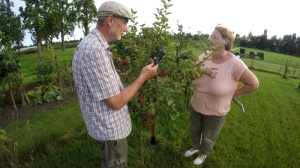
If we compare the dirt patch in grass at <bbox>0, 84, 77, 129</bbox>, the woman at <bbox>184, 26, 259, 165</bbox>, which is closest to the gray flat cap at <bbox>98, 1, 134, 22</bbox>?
→ the woman at <bbox>184, 26, 259, 165</bbox>

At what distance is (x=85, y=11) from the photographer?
1138 inches

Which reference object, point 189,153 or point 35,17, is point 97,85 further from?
point 35,17

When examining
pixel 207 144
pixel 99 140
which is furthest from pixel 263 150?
pixel 99 140

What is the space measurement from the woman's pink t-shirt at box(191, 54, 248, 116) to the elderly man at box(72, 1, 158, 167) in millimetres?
1226

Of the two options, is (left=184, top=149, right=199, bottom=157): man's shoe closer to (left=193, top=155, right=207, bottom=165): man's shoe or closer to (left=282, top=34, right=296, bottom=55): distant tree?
(left=193, top=155, right=207, bottom=165): man's shoe

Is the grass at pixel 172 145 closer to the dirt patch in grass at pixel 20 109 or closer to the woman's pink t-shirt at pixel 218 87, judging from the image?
the woman's pink t-shirt at pixel 218 87

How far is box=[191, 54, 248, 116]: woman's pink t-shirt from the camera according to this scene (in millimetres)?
2703

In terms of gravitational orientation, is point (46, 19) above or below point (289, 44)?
above

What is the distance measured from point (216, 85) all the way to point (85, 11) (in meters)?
29.6

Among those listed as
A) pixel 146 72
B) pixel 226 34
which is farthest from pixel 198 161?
pixel 146 72

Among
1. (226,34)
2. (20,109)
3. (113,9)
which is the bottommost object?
(20,109)

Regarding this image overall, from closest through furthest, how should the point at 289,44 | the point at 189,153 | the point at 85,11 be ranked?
the point at 189,153 → the point at 85,11 → the point at 289,44

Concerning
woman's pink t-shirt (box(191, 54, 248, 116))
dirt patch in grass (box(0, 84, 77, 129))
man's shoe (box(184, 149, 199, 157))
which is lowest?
dirt patch in grass (box(0, 84, 77, 129))

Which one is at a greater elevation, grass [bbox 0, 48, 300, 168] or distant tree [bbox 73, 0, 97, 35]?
distant tree [bbox 73, 0, 97, 35]
